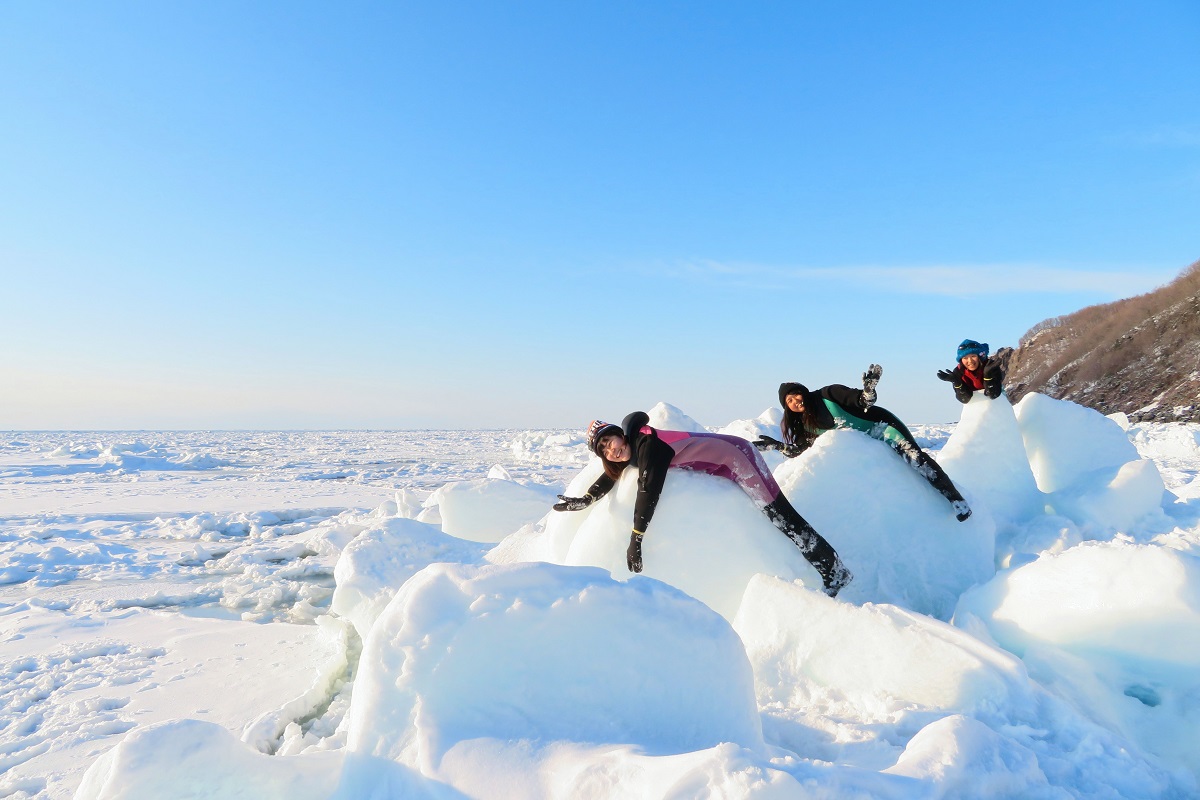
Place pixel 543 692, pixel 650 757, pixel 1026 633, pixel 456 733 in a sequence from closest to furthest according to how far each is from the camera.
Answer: pixel 650 757
pixel 456 733
pixel 543 692
pixel 1026 633

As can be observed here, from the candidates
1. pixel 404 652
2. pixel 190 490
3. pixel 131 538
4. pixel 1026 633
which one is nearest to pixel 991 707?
pixel 1026 633

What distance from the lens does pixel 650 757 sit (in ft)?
4.57

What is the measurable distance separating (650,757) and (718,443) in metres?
1.92

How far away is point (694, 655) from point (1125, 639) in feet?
5.77

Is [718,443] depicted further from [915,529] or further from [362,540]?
[362,540]

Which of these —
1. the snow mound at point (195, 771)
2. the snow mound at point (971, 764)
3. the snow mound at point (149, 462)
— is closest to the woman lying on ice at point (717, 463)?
the snow mound at point (971, 764)

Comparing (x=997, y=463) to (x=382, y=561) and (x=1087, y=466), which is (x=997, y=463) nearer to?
(x=1087, y=466)

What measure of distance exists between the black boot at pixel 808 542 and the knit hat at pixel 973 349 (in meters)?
2.34

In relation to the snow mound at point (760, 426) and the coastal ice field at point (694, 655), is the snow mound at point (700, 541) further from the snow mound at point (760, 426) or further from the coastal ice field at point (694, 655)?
the snow mound at point (760, 426)

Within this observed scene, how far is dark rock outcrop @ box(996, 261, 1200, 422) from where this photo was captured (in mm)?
17938

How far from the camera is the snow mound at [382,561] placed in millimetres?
3592

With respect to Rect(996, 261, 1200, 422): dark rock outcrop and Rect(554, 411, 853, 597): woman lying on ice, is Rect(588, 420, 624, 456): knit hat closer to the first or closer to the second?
Rect(554, 411, 853, 597): woman lying on ice

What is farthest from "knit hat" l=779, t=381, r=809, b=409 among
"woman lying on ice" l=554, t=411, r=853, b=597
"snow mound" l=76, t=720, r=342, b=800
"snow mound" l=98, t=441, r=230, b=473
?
"snow mound" l=98, t=441, r=230, b=473

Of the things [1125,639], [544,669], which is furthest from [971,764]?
[1125,639]
